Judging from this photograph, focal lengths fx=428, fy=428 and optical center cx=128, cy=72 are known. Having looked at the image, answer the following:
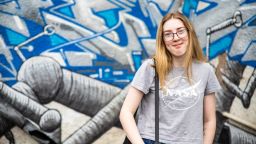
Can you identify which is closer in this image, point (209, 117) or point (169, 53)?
point (169, 53)

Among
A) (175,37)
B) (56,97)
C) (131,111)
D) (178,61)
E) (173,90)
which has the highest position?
(175,37)

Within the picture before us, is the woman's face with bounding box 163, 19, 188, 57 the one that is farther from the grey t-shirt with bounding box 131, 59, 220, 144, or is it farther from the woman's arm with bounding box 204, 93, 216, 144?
the woman's arm with bounding box 204, 93, 216, 144

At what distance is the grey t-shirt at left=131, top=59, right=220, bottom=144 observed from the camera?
2.63m

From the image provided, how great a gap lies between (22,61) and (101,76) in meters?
0.83

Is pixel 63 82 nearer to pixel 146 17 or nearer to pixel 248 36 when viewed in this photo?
pixel 146 17

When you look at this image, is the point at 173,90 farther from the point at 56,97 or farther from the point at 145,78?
the point at 56,97

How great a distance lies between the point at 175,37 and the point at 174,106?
0.43 m

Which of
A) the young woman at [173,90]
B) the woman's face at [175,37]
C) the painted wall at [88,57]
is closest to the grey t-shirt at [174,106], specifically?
the young woman at [173,90]

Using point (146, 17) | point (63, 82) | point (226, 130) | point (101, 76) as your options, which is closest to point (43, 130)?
point (63, 82)

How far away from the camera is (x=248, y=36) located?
181 inches

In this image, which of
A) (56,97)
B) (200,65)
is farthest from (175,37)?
→ (56,97)

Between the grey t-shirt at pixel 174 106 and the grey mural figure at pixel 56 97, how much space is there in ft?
6.12

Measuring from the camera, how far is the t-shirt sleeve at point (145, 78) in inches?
104

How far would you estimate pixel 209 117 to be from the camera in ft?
9.48
